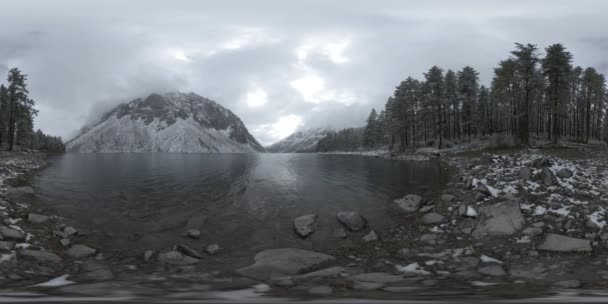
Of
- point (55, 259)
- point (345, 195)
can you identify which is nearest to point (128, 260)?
point (55, 259)

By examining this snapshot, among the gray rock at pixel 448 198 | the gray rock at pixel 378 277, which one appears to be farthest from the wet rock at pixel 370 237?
the gray rock at pixel 448 198

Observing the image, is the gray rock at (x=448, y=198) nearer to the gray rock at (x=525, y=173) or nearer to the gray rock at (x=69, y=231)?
the gray rock at (x=525, y=173)

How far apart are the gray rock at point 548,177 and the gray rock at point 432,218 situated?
5870mm

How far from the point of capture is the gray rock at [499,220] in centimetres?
1097

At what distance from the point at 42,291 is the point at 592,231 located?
50.9ft

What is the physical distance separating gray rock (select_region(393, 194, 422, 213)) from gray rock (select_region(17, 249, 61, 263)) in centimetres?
1353

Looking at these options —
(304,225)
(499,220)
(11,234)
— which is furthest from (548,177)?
(11,234)

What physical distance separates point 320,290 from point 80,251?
811 centimetres

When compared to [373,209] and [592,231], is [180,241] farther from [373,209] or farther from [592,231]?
[592,231]

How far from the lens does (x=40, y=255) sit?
879 cm

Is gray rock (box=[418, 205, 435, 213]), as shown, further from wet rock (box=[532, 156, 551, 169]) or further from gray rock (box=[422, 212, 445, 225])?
wet rock (box=[532, 156, 551, 169])

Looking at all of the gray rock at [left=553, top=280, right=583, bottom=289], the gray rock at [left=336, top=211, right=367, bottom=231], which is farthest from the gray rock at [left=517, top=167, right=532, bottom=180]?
the gray rock at [left=553, top=280, right=583, bottom=289]

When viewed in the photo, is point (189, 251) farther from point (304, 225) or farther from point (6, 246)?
point (6, 246)

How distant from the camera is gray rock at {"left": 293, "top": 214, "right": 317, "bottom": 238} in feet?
40.8
